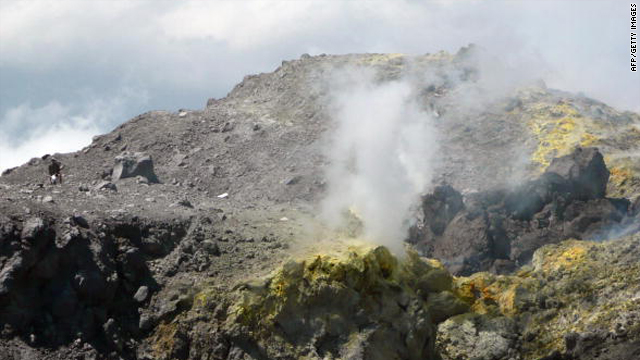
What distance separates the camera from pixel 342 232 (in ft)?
112

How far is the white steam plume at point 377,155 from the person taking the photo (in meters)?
36.3

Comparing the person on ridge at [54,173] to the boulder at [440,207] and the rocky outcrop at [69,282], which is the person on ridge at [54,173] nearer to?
the rocky outcrop at [69,282]

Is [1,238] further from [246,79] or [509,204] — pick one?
[246,79]

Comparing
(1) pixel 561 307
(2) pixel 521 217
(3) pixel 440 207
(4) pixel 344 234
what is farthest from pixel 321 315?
(2) pixel 521 217

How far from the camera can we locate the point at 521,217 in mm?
36969

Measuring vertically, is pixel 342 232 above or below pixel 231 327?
above

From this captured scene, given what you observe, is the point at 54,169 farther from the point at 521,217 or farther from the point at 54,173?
the point at 521,217

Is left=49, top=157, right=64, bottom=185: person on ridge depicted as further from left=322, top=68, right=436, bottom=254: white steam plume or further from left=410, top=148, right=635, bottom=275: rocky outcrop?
left=410, top=148, right=635, bottom=275: rocky outcrop

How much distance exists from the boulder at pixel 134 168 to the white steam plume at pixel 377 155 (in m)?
7.30

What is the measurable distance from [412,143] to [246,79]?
634 inches

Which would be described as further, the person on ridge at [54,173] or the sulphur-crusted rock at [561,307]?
the person on ridge at [54,173]

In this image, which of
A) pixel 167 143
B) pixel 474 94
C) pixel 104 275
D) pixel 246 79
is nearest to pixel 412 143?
pixel 474 94

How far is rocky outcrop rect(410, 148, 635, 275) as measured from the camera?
34844mm

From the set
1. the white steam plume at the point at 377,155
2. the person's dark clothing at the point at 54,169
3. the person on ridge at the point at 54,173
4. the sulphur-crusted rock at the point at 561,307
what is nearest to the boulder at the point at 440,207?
the white steam plume at the point at 377,155
